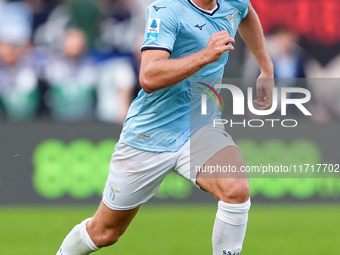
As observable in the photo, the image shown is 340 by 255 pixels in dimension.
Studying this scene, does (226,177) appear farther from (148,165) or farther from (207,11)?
(207,11)

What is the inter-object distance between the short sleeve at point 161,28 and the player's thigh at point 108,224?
1.22 meters

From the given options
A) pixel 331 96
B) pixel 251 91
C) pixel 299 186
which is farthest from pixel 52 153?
pixel 331 96

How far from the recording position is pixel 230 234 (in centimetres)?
400

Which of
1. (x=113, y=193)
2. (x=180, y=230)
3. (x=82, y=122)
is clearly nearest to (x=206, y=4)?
(x=113, y=193)

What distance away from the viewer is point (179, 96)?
14.2ft

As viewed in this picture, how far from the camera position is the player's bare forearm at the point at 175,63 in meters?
3.68

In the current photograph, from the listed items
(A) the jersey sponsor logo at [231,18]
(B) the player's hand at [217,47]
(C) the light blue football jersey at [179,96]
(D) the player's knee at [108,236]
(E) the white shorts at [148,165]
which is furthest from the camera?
(D) the player's knee at [108,236]

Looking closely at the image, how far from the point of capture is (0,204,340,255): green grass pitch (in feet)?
19.7

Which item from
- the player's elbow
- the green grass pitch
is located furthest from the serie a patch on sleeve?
the green grass pitch

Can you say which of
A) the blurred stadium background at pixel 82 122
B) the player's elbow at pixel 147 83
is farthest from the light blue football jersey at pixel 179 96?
the blurred stadium background at pixel 82 122

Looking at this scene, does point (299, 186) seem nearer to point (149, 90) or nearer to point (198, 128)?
point (198, 128)

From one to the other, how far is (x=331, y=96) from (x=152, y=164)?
193 inches

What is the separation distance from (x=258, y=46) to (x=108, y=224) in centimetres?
176

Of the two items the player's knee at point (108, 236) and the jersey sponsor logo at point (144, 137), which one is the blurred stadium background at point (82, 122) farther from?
the jersey sponsor logo at point (144, 137)
